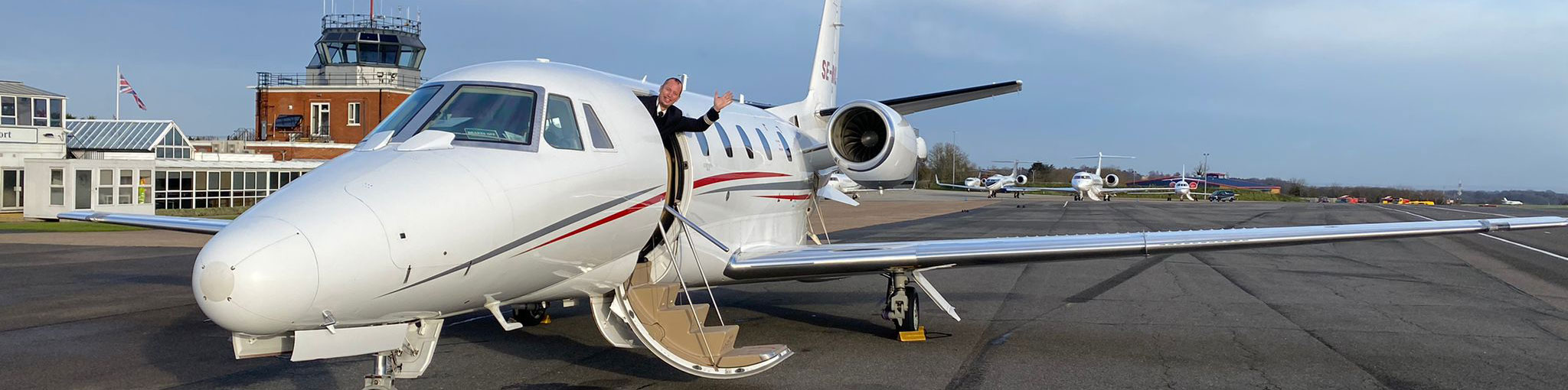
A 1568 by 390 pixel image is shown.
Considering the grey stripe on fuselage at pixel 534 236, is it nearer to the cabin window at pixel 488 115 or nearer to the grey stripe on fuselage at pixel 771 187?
the cabin window at pixel 488 115

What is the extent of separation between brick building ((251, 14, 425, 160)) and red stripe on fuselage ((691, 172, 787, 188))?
35.9 meters

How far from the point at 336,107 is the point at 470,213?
41.7 meters

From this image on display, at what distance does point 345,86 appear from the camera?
43875 mm

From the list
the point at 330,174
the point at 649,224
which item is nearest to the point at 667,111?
the point at 649,224

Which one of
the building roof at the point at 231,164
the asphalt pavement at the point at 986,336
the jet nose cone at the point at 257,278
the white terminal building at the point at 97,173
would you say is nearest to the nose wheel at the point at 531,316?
the asphalt pavement at the point at 986,336

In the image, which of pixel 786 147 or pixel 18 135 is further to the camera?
pixel 18 135

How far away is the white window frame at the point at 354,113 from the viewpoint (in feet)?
143

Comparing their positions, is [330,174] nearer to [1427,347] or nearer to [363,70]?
[1427,347]

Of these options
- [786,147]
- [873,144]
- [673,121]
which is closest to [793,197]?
[786,147]

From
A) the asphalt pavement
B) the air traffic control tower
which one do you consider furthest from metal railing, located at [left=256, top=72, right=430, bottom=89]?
the asphalt pavement

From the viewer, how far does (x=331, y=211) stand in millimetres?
5074

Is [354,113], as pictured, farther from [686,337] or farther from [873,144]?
[686,337]

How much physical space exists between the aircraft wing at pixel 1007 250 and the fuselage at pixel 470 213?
0.65 metres

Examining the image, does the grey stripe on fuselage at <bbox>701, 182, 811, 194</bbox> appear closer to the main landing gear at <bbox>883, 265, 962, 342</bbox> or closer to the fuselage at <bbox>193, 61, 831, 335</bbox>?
the fuselage at <bbox>193, 61, 831, 335</bbox>
